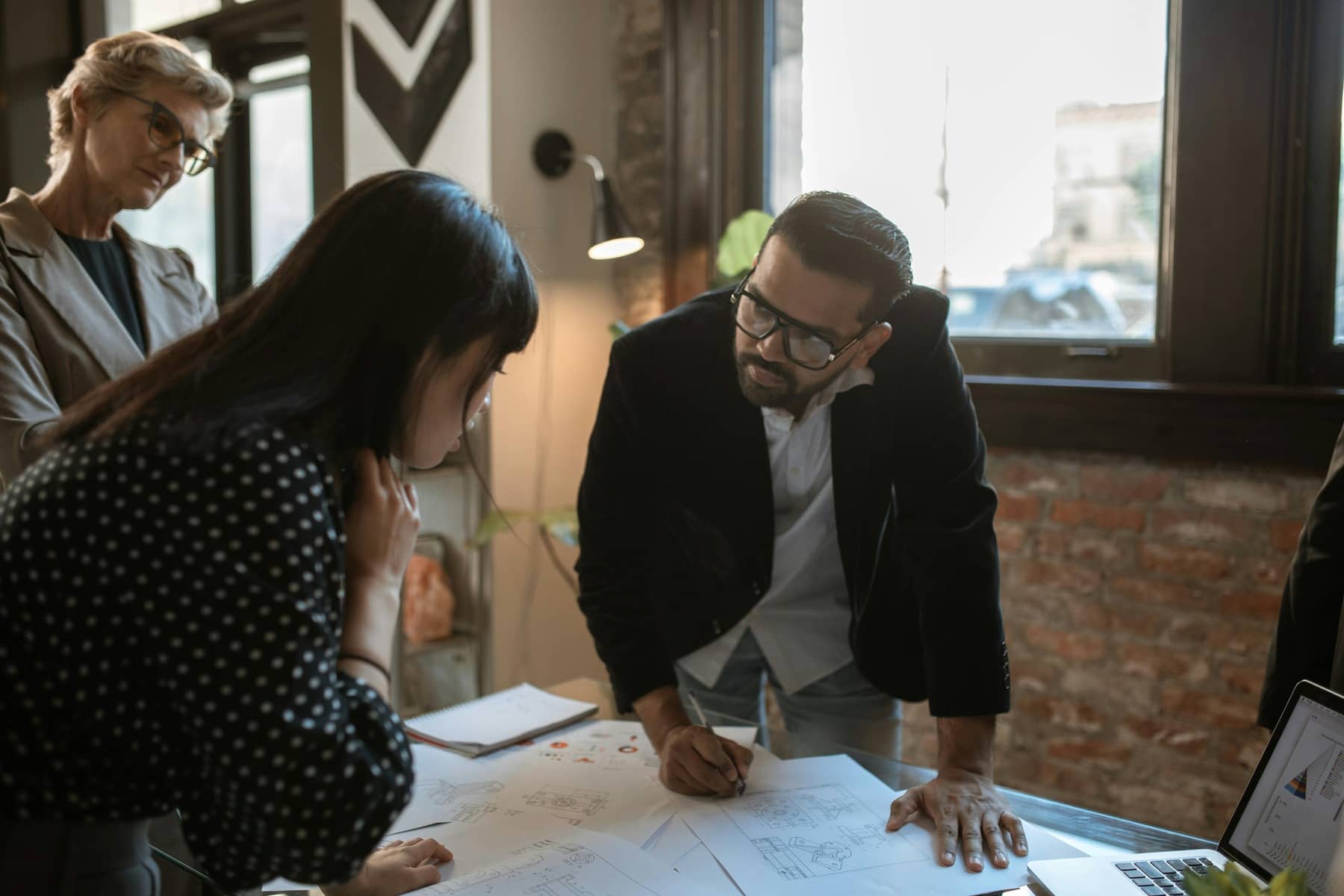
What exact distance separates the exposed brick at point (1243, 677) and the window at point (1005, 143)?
0.80 meters

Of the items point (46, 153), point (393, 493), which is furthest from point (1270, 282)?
point (46, 153)

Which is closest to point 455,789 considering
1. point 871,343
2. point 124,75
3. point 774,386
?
point 774,386

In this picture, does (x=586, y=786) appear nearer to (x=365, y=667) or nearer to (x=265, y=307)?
(x=365, y=667)

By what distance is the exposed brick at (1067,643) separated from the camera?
263cm

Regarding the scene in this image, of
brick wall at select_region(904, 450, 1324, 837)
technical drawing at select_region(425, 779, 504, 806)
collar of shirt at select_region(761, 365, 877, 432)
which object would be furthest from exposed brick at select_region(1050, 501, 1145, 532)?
technical drawing at select_region(425, 779, 504, 806)

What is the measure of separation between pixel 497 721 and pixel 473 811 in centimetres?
34

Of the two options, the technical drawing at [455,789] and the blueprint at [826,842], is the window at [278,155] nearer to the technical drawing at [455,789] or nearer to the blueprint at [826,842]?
the technical drawing at [455,789]

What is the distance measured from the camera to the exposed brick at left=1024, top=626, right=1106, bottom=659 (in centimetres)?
263

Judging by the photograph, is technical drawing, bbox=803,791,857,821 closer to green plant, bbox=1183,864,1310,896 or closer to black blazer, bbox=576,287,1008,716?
black blazer, bbox=576,287,1008,716

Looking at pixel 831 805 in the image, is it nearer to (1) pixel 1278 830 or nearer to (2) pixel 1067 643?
(1) pixel 1278 830

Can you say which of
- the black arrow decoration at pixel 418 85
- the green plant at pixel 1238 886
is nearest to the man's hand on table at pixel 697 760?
the green plant at pixel 1238 886

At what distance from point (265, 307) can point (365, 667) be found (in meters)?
0.31

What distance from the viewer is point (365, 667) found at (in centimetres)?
93

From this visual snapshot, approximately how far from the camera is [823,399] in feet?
5.53
